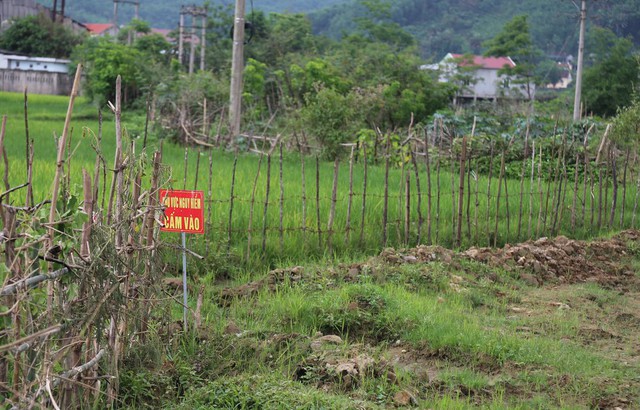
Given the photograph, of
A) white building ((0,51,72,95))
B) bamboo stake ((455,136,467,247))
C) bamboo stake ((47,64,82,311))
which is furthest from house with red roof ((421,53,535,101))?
bamboo stake ((47,64,82,311))

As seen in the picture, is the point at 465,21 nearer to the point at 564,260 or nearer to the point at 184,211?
the point at 564,260

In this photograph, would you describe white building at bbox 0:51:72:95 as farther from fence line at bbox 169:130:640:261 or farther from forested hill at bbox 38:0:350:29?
forested hill at bbox 38:0:350:29

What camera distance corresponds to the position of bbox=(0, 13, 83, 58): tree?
51.3 metres

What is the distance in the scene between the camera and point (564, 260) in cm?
980

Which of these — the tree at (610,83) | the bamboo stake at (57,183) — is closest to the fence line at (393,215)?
the bamboo stake at (57,183)

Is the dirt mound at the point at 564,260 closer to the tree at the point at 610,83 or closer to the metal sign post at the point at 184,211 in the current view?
the metal sign post at the point at 184,211

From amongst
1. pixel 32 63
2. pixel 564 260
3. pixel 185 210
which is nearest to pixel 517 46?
pixel 32 63

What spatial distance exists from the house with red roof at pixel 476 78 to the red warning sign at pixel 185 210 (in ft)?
90.5

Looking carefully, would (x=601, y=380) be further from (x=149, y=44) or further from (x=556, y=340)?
(x=149, y=44)

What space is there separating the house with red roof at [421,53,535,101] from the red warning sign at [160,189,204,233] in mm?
27586

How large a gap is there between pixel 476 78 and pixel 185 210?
1492 inches

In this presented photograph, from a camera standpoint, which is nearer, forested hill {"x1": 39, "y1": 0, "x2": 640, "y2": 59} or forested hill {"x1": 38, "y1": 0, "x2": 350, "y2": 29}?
forested hill {"x1": 39, "y1": 0, "x2": 640, "y2": 59}

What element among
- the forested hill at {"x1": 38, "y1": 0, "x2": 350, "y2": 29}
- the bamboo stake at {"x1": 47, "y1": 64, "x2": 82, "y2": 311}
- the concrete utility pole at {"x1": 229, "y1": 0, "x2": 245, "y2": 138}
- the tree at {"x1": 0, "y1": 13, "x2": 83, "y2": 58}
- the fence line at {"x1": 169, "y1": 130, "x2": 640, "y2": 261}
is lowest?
the fence line at {"x1": 169, "y1": 130, "x2": 640, "y2": 261}

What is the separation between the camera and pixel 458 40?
7300cm
